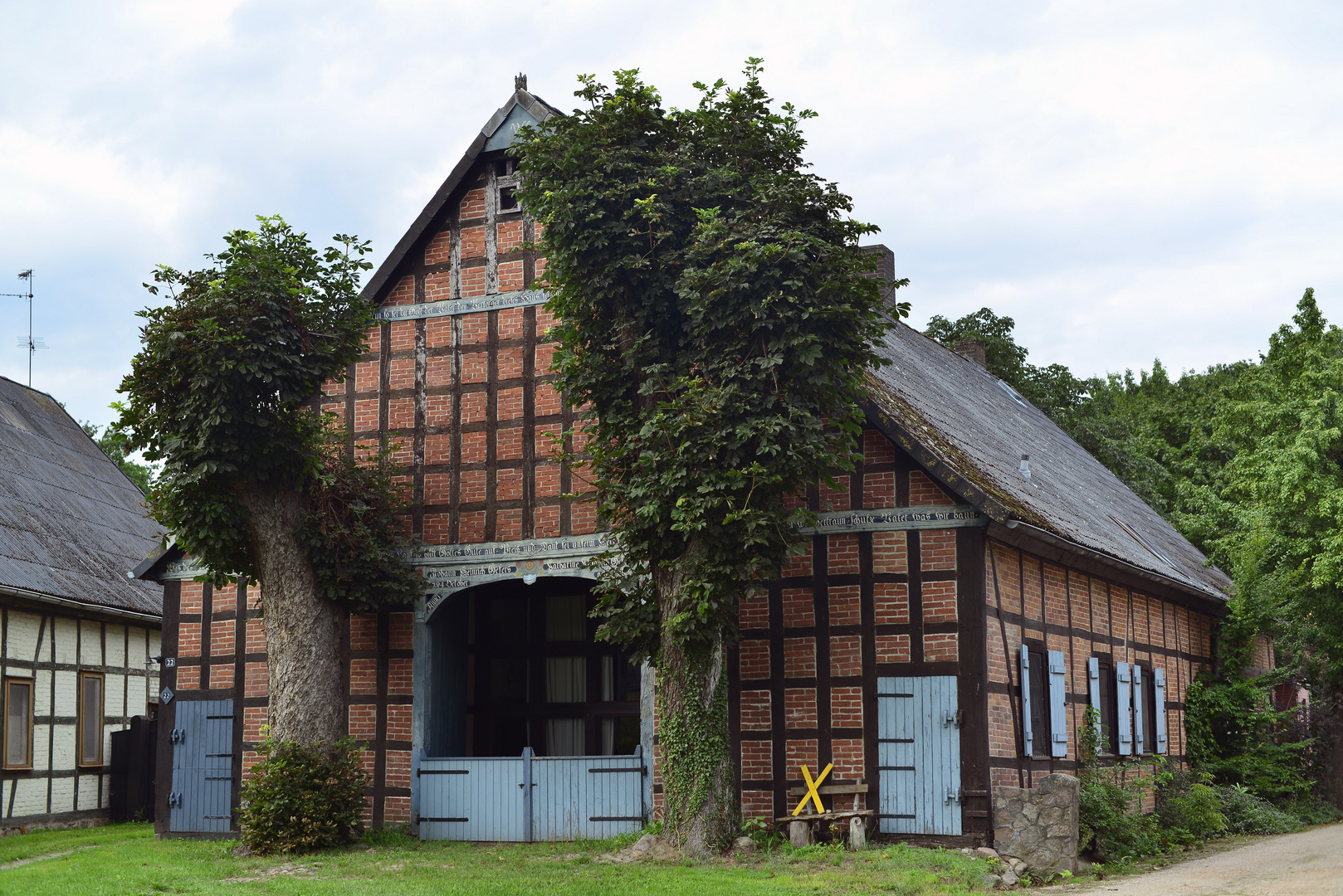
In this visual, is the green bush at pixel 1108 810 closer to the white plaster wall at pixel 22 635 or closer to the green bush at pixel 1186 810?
the green bush at pixel 1186 810

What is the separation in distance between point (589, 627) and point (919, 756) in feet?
20.0

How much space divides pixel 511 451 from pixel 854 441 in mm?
4645

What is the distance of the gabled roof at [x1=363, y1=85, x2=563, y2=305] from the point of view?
1794 cm

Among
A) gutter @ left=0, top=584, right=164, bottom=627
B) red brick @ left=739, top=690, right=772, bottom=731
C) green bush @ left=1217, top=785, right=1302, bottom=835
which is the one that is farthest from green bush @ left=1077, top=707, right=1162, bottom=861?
gutter @ left=0, top=584, right=164, bottom=627

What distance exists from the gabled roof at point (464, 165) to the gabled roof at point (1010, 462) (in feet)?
18.1

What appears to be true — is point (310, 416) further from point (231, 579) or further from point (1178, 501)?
point (1178, 501)

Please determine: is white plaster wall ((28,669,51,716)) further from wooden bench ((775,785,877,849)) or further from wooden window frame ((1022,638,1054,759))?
wooden window frame ((1022,638,1054,759))

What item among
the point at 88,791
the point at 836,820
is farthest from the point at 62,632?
the point at 836,820

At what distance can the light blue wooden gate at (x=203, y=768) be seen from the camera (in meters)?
18.1

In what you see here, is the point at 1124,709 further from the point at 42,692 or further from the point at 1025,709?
the point at 42,692

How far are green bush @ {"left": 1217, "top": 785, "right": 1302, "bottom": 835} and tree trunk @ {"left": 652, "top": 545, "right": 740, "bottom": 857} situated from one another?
892 centimetres

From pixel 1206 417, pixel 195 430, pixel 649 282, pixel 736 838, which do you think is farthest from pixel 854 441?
pixel 1206 417

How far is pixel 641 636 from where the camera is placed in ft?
49.0

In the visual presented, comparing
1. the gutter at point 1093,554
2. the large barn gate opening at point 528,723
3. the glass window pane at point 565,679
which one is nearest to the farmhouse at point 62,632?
the large barn gate opening at point 528,723
